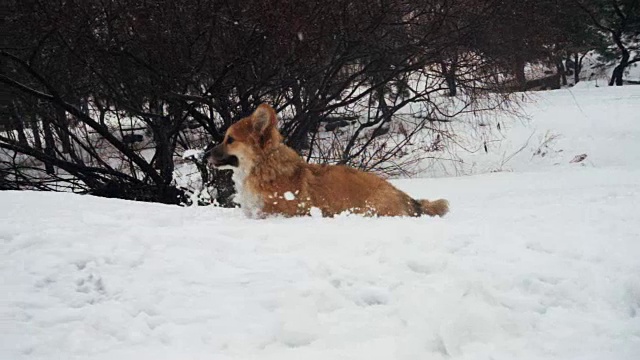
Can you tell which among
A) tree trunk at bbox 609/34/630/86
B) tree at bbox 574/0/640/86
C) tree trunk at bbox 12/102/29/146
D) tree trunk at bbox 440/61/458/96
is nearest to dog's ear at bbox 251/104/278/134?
tree trunk at bbox 440/61/458/96

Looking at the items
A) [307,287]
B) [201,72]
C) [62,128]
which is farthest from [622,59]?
[307,287]

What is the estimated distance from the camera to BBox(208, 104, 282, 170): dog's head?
6227 millimetres

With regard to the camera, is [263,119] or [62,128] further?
[62,128]

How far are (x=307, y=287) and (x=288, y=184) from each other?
2986 millimetres

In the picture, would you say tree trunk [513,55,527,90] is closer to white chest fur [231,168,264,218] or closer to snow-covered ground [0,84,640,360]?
snow-covered ground [0,84,640,360]

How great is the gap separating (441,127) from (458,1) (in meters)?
4.24

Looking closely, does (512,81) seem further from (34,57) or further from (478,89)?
(34,57)

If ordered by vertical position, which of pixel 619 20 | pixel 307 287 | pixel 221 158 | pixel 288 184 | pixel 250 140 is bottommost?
pixel 307 287

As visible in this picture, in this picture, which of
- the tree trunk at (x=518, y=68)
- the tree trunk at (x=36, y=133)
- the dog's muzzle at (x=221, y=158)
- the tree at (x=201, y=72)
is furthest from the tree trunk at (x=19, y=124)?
the tree trunk at (x=518, y=68)

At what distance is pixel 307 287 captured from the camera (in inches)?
119

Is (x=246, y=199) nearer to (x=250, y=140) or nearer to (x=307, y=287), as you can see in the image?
(x=250, y=140)

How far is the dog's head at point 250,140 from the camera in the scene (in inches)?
245

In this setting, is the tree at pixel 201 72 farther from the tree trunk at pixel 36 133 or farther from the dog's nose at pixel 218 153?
the dog's nose at pixel 218 153

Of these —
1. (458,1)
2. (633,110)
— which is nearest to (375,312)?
(458,1)
